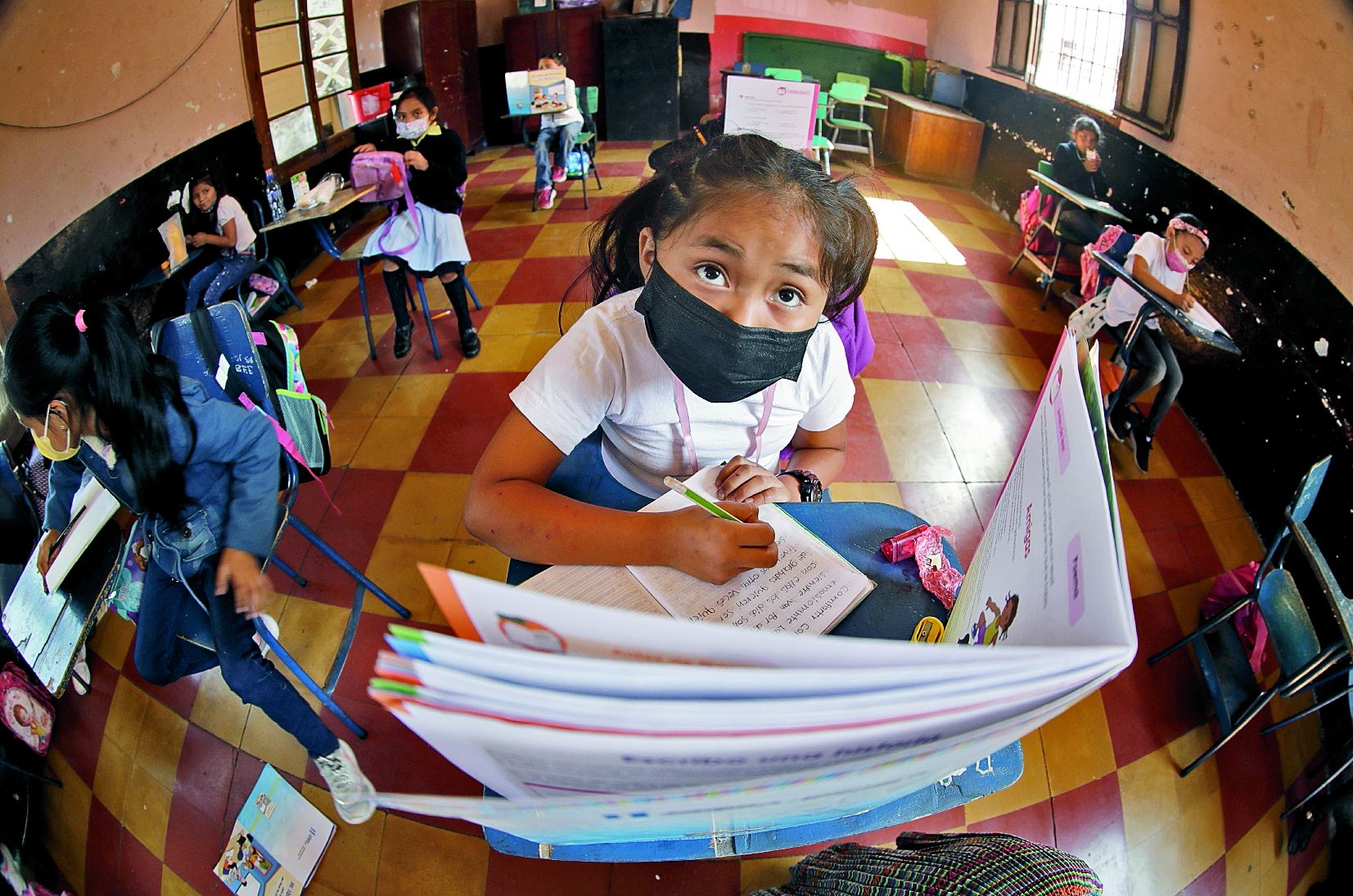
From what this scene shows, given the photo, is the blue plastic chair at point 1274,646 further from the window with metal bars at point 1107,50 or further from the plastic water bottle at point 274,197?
the plastic water bottle at point 274,197

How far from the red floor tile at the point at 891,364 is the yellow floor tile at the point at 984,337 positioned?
0.36 meters

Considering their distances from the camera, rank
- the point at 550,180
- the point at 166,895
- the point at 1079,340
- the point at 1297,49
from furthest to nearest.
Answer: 1. the point at 550,180
2. the point at 1297,49
3. the point at 166,895
4. the point at 1079,340

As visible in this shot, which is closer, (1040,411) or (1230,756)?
(1040,411)

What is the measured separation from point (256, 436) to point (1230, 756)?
2828 millimetres

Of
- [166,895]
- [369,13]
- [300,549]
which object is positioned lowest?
[166,895]

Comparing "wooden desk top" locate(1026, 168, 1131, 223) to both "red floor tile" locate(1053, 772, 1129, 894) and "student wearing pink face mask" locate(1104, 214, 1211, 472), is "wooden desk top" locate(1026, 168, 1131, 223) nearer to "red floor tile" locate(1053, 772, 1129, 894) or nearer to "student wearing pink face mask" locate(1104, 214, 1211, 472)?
"student wearing pink face mask" locate(1104, 214, 1211, 472)

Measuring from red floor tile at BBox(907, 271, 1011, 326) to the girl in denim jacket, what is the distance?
3.81 m

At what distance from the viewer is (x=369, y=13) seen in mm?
4359

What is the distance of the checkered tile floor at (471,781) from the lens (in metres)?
1.58

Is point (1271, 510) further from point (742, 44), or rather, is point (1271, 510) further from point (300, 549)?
A: point (742, 44)

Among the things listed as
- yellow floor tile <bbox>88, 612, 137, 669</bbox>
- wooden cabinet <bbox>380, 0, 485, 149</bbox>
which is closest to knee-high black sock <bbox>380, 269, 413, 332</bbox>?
yellow floor tile <bbox>88, 612, 137, 669</bbox>

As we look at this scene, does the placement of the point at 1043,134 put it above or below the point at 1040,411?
above

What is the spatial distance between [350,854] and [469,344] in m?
2.46

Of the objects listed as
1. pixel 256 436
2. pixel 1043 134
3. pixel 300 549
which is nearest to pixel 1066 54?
pixel 1043 134
